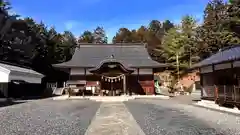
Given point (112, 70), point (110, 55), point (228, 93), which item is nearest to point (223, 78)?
point (228, 93)

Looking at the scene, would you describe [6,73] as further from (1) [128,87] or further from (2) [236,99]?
(2) [236,99]

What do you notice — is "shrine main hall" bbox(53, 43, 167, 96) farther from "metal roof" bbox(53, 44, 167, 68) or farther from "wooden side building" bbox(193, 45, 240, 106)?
"wooden side building" bbox(193, 45, 240, 106)

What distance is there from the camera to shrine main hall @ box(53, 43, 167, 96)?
3659cm

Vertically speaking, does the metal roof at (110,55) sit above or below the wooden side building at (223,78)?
above

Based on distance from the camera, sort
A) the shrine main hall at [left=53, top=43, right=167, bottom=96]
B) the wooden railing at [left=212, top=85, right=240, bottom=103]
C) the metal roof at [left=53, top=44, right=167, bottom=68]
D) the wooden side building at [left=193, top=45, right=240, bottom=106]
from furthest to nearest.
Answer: the metal roof at [left=53, top=44, right=167, bottom=68]
the shrine main hall at [left=53, top=43, right=167, bottom=96]
the wooden side building at [left=193, top=45, right=240, bottom=106]
the wooden railing at [left=212, top=85, right=240, bottom=103]

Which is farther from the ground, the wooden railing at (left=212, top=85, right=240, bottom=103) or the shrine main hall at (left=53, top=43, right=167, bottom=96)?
the shrine main hall at (left=53, top=43, right=167, bottom=96)

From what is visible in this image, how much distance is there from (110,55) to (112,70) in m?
6.37

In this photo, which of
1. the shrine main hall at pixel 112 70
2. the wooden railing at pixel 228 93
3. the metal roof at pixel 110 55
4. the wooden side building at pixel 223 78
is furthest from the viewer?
the metal roof at pixel 110 55

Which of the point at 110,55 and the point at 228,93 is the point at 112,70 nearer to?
the point at 110,55

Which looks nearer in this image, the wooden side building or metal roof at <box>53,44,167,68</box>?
the wooden side building

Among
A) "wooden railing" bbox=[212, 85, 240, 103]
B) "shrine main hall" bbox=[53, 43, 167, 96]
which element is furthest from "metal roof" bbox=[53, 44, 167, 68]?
"wooden railing" bbox=[212, 85, 240, 103]

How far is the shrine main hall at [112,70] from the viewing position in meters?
36.6

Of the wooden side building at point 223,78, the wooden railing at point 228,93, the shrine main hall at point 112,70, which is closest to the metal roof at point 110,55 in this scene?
the shrine main hall at point 112,70

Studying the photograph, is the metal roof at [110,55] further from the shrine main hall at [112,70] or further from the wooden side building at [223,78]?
the wooden side building at [223,78]
